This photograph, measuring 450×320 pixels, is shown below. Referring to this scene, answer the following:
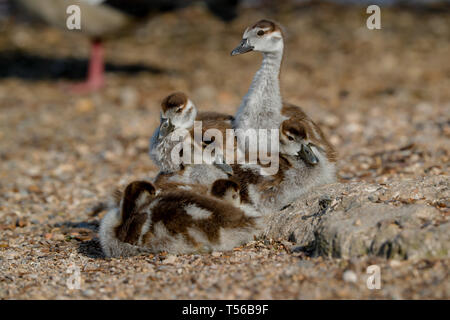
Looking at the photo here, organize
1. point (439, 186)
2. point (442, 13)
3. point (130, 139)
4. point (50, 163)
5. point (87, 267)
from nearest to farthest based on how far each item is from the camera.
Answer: point (87, 267) → point (439, 186) → point (50, 163) → point (130, 139) → point (442, 13)

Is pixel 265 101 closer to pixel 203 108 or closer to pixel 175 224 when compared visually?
pixel 175 224

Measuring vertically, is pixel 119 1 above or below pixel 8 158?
above

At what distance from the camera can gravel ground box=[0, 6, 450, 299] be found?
337 cm

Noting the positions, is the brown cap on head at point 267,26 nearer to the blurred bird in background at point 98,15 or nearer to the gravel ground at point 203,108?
the gravel ground at point 203,108

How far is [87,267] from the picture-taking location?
390 cm

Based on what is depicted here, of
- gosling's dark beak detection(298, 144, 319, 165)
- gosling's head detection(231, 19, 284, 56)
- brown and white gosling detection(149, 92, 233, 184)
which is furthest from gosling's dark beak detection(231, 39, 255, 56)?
gosling's dark beak detection(298, 144, 319, 165)

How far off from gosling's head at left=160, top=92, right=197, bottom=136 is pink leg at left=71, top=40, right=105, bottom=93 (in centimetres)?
648

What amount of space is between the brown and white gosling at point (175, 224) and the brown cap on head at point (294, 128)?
664mm

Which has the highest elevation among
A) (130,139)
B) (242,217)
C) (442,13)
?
(442,13)

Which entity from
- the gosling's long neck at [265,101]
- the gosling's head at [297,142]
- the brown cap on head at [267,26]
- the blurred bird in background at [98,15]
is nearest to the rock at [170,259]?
the gosling's head at [297,142]

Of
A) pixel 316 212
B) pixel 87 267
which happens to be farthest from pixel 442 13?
pixel 87 267

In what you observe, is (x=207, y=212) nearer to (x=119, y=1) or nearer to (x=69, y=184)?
(x=69, y=184)

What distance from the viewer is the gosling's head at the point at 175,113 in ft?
15.3
